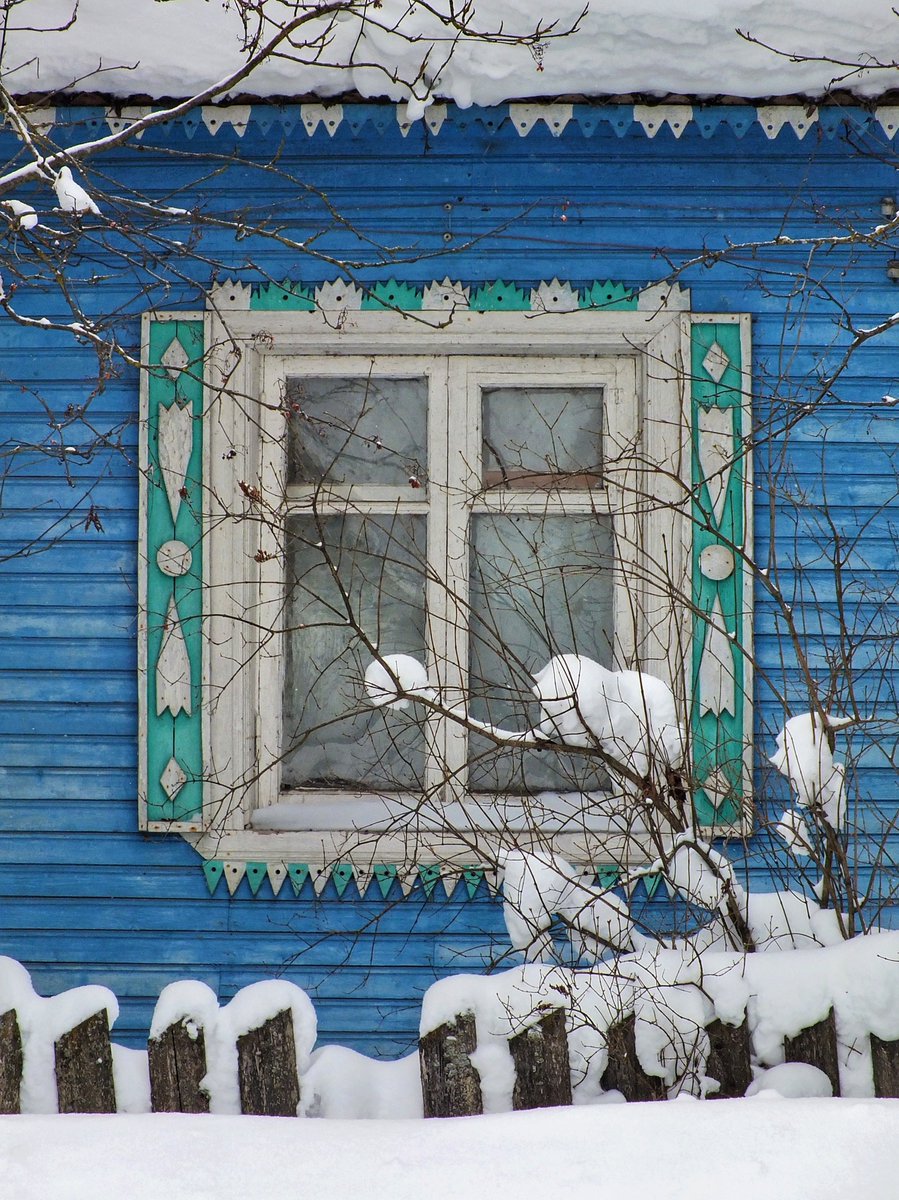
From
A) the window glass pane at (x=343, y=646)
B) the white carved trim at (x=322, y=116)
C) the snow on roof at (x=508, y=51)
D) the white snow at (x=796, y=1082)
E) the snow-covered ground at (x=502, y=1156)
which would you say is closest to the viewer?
the snow-covered ground at (x=502, y=1156)

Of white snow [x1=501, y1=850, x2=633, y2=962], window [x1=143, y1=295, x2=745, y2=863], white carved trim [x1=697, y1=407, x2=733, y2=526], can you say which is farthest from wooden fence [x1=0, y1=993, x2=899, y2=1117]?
white carved trim [x1=697, y1=407, x2=733, y2=526]

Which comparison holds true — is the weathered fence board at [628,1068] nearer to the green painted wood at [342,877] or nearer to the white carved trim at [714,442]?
the green painted wood at [342,877]

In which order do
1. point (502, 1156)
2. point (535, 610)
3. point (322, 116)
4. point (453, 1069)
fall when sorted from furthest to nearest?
point (535, 610), point (322, 116), point (453, 1069), point (502, 1156)

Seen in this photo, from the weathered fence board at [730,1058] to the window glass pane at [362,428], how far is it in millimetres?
1998

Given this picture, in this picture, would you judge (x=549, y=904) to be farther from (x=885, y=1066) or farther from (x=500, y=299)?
(x=500, y=299)

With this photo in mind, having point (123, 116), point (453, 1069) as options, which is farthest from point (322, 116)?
point (453, 1069)

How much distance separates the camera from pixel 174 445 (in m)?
3.25

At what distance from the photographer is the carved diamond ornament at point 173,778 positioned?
3.19 metres

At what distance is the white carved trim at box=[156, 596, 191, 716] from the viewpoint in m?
3.21

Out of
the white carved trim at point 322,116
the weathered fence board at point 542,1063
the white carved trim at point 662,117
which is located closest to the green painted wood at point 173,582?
the white carved trim at point 322,116

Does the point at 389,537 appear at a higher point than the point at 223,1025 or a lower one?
higher

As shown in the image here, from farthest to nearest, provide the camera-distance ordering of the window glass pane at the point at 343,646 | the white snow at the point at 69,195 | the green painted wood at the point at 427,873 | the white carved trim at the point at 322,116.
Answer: the window glass pane at the point at 343,646, the white carved trim at the point at 322,116, the green painted wood at the point at 427,873, the white snow at the point at 69,195

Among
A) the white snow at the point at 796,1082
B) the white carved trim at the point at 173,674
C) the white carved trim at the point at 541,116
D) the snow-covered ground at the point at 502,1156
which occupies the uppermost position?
the white carved trim at the point at 541,116

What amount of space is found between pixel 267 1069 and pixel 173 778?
145cm
